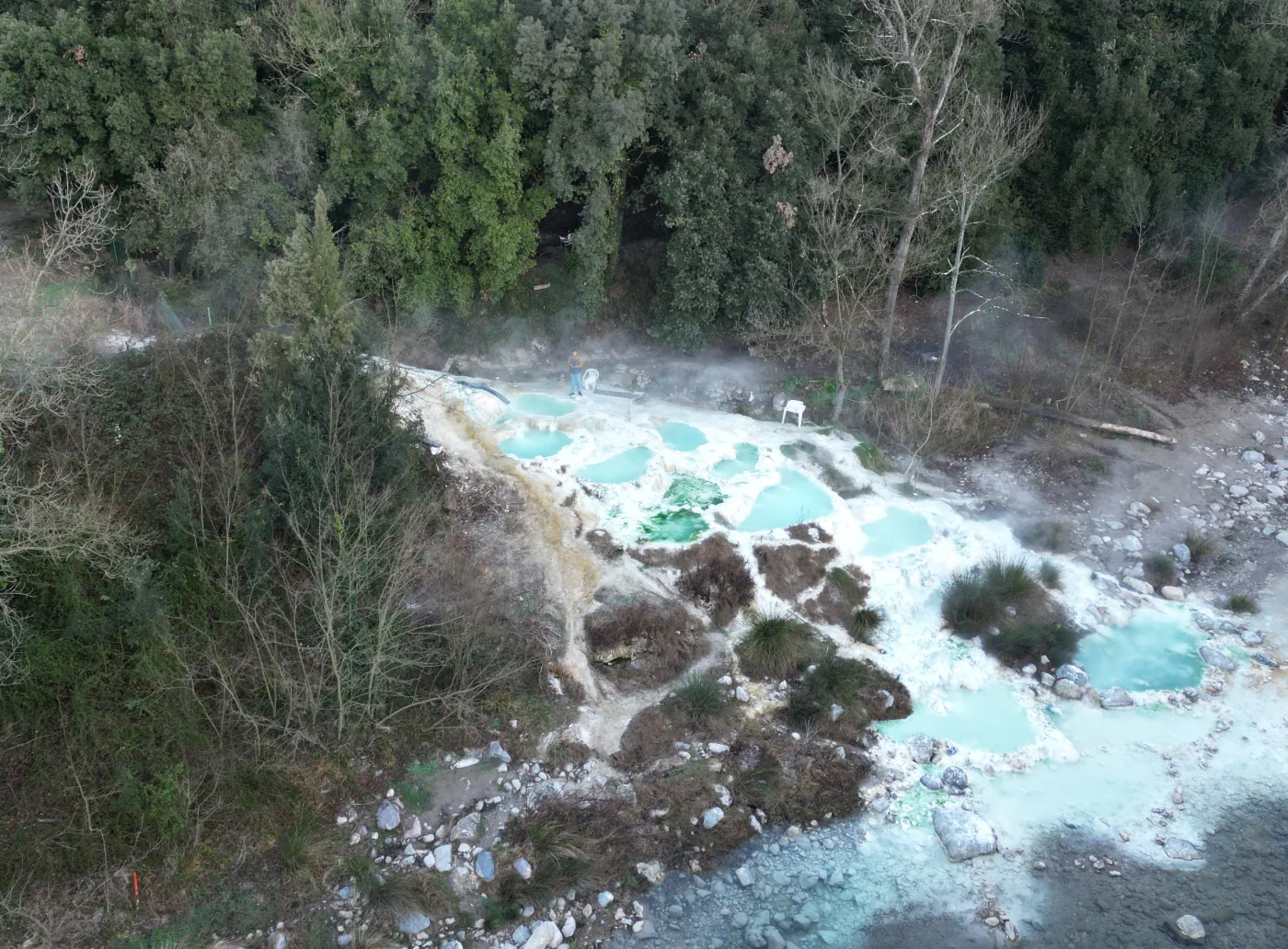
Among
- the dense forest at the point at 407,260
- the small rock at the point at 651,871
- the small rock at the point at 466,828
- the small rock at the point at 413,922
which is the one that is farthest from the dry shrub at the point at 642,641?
the small rock at the point at 413,922

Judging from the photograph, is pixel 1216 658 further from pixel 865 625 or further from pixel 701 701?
pixel 701 701

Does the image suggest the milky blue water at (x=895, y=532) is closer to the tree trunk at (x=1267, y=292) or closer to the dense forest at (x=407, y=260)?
the dense forest at (x=407, y=260)

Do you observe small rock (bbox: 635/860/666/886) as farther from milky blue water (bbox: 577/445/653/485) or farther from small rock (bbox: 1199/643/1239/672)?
small rock (bbox: 1199/643/1239/672)

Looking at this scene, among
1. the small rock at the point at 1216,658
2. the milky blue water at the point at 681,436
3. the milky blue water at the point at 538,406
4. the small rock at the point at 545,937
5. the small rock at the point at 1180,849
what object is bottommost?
the small rock at the point at 545,937

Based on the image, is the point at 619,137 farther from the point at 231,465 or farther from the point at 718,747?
the point at 718,747

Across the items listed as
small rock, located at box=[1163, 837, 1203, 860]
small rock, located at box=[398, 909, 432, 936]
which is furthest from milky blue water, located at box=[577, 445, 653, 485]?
small rock, located at box=[1163, 837, 1203, 860]
